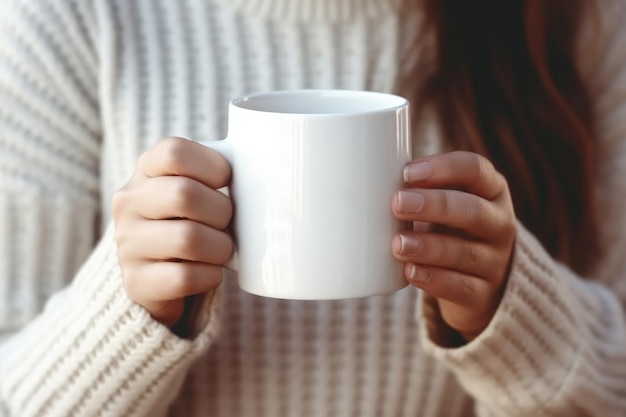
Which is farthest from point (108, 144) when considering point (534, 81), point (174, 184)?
point (534, 81)

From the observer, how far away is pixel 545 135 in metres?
1.00

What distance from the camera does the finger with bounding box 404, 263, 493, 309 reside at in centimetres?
62

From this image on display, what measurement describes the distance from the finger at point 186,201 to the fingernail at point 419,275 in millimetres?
130

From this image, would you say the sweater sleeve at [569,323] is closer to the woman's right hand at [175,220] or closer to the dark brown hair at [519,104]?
the dark brown hair at [519,104]

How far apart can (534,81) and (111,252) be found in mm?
521

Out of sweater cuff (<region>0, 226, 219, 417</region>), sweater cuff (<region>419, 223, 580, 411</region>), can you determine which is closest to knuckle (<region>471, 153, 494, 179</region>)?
sweater cuff (<region>419, 223, 580, 411</region>)

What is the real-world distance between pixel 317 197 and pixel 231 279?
1.12ft

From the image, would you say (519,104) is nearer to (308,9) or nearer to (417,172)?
(308,9)

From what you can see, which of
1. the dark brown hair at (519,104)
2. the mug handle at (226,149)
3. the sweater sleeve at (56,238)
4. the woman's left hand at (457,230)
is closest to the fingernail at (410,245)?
the woman's left hand at (457,230)

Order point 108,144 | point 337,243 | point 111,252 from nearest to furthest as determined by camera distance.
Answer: point 337,243 < point 111,252 < point 108,144

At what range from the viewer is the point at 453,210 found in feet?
2.05

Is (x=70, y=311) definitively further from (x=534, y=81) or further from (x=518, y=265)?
(x=534, y=81)

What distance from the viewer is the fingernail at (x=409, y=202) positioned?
586 millimetres

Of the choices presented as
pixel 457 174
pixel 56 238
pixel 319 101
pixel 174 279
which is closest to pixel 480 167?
pixel 457 174
